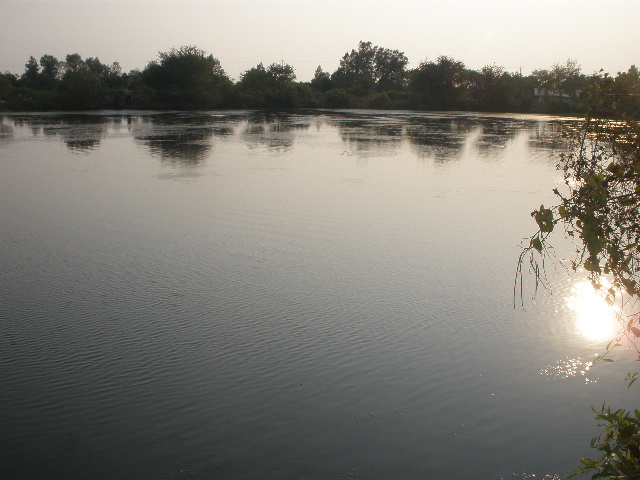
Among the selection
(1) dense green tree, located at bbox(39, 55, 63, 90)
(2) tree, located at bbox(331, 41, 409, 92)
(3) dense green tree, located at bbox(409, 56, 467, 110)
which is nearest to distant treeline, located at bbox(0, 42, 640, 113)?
(3) dense green tree, located at bbox(409, 56, 467, 110)

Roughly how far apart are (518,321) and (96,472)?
4.51 metres

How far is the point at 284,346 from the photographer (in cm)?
585

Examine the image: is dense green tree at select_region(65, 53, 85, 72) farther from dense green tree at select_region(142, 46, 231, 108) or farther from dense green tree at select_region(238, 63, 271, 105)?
dense green tree at select_region(142, 46, 231, 108)

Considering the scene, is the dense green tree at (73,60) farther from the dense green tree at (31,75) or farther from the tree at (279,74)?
the tree at (279,74)

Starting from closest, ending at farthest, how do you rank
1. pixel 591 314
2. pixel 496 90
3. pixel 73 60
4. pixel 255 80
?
pixel 591 314
pixel 496 90
pixel 255 80
pixel 73 60

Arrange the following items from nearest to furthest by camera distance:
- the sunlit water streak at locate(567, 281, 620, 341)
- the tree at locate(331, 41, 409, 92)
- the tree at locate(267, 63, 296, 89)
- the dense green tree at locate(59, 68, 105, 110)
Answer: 1. the sunlit water streak at locate(567, 281, 620, 341)
2. the dense green tree at locate(59, 68, 105, 110)
3. the tree at locate(267, 63, 296, 89)
4. the tree at locate(331, 41, 409, 92)

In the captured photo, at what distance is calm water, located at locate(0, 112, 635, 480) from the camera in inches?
169

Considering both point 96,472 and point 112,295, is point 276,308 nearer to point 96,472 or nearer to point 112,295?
point 112,295

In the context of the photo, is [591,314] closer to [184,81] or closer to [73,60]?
[184,81]

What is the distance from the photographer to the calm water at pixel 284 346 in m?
4.29

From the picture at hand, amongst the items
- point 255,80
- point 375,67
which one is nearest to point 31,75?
point 255,80

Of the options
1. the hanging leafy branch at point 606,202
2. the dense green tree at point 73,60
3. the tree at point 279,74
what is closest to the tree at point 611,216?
the hanging leafy branch at point 606,202

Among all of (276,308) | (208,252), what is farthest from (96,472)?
(208,252)

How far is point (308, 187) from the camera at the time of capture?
48.9 ft
